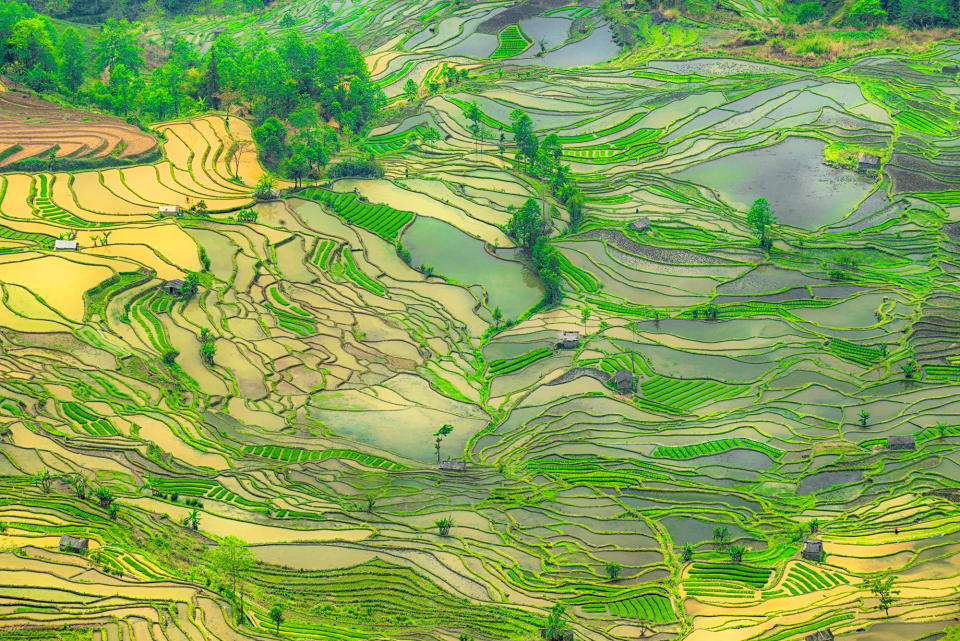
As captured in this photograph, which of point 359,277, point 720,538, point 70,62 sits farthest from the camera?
point 70,62

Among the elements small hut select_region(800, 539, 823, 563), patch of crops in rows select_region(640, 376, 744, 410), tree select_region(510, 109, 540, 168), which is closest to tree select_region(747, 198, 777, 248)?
patch of crops in rows select_region(640, 376, 744, 410)

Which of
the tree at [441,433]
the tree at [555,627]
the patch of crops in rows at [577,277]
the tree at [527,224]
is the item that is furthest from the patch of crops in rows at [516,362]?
the tree at [555,627]

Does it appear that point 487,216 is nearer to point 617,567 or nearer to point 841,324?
point 841,324

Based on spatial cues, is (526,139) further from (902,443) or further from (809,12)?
(902,443)

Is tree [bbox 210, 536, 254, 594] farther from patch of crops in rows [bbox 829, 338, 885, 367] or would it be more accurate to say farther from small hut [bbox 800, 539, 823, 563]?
patch of crops in rows [bbox 829, 338, 885, 367]

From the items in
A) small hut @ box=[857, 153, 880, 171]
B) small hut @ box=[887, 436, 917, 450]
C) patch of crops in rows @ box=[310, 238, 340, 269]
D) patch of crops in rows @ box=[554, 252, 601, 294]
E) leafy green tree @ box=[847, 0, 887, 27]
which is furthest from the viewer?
leafy green tree @ box=[847, 0, 887, 27]

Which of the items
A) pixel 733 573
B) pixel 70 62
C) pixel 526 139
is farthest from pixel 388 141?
pixel 733 573
